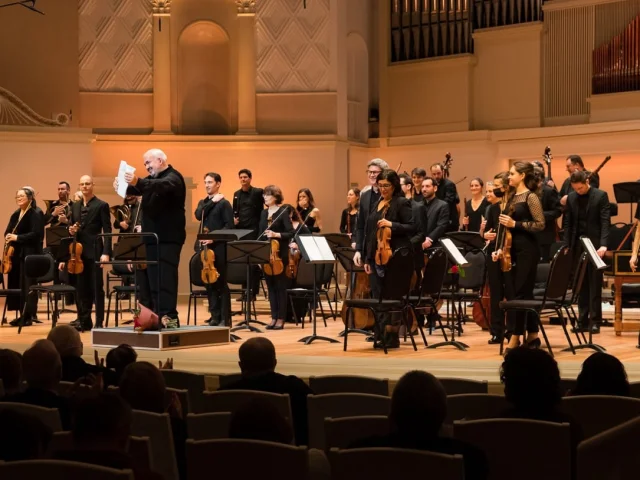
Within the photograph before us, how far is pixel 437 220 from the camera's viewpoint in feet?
30.7

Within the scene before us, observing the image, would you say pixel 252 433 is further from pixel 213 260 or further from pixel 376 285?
pixel 213 260

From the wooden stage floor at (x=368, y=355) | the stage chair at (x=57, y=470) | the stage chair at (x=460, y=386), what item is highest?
the stage chair at (x=57, y=470)

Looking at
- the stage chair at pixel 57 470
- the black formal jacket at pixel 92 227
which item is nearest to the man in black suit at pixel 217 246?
the black formal jacket at pixel 92 227

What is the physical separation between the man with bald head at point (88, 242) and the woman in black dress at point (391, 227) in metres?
2.83

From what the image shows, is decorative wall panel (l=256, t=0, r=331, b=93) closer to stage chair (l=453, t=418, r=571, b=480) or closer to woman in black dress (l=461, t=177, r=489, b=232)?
woman in black dress (l=461, t=177, r=489, b=232)

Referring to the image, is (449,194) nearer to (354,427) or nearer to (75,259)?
(75,259)

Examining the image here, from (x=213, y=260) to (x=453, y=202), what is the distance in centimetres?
316

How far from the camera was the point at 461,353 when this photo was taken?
773 centimetres

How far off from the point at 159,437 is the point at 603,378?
5.36ft

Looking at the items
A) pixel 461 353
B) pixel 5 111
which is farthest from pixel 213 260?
pixel 5 111

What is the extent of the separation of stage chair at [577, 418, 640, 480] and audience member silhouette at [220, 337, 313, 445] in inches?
61.3

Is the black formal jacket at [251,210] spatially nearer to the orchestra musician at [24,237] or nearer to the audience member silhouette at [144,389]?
the orchestra musician at [24,237]

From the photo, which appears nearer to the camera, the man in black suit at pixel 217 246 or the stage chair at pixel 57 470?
the stage chair at pixel 57 470

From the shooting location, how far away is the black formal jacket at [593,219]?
8781 mm
